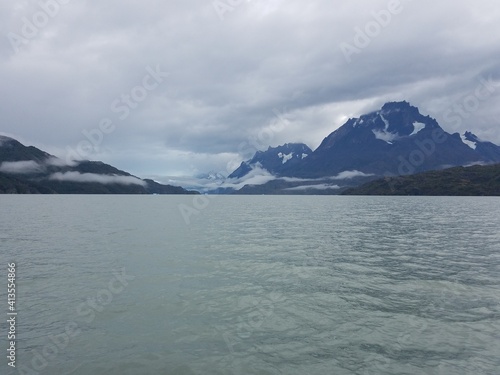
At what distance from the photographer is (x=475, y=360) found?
1612cm

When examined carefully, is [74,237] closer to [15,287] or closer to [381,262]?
[15,287]

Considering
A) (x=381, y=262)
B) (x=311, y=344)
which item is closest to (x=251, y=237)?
(x=381, y=262)

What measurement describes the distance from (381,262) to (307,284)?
14.3 m

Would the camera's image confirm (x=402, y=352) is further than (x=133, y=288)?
No

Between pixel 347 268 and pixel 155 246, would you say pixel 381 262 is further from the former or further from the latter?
pixel 155 246

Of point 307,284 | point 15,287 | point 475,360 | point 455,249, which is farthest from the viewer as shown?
point 455,249

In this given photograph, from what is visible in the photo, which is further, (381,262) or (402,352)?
(381,262)

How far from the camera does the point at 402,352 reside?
55.5ft

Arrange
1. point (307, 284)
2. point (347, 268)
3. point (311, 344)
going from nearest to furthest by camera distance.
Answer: point (311, 344)
point (307, 284)
point (347, 268)

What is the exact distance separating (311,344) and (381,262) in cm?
2430

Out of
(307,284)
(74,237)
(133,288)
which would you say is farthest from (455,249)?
(74,237)

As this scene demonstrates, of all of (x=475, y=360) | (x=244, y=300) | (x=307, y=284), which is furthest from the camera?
(x=307, y=284)

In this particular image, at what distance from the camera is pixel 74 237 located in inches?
2299

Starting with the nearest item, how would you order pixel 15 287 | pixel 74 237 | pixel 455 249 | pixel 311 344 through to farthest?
pixel 311 344
pixel 15 287
pixel 455 249
pixel 74 237
